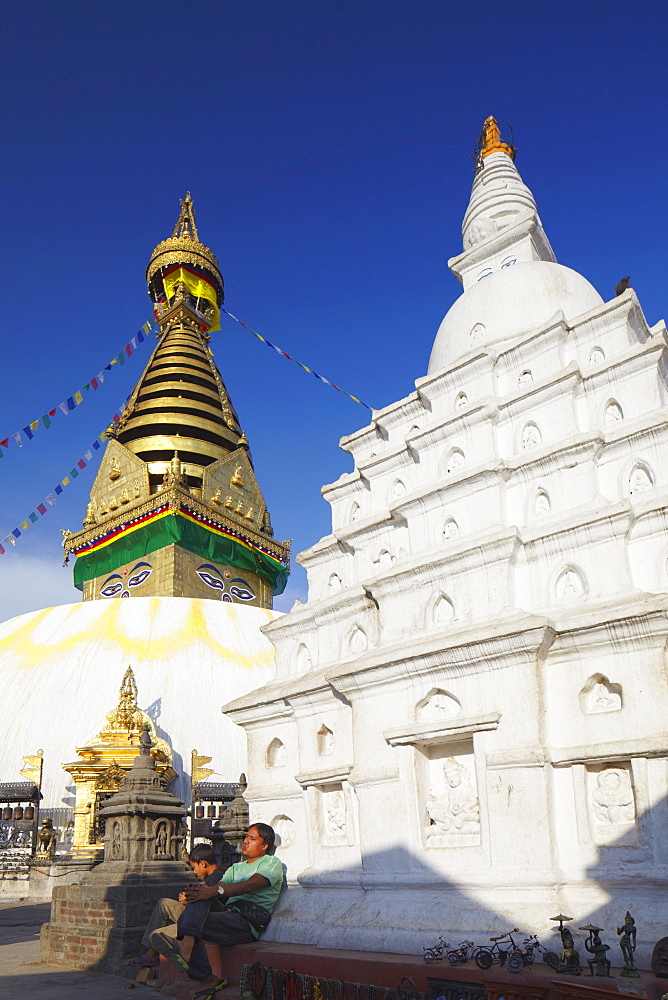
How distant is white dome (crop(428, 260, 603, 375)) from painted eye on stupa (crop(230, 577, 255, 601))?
21.2 metres

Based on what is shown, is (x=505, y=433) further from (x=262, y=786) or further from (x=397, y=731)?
(x=262, y=786)

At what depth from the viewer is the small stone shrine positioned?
10.8 metres

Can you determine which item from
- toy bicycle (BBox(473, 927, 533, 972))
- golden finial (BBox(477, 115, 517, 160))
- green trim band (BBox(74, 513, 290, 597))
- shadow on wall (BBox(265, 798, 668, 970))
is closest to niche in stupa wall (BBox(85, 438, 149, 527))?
green trim band (BBox(74, 513, 290, 597))

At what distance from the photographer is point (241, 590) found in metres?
35.7

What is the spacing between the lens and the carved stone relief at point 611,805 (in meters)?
8.55

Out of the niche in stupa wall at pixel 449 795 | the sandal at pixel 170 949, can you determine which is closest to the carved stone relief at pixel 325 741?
the niche in stupa wall at pixel 449 795

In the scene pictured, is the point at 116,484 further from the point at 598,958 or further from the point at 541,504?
the point at 598,958

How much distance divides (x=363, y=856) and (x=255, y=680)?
16.4 metres

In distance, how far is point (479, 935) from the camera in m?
8.27

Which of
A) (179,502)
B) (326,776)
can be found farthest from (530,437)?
(179,502)

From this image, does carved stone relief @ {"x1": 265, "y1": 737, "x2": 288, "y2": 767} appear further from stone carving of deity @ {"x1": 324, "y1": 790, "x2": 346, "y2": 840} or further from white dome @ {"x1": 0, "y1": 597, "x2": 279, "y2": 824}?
white dome @ {"x1": 0, "y1": 597, "x2": 279, "y2": 824}

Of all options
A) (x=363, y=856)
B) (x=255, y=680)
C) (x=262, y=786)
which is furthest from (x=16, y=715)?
(x=363, y=856)

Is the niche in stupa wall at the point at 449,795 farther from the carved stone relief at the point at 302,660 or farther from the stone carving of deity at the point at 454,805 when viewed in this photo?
the carved stone relief at the point at 302,660

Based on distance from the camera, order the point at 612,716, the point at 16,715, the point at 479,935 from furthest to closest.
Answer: the point at 16,715 → the point at 612,716 → the point at 479,935
